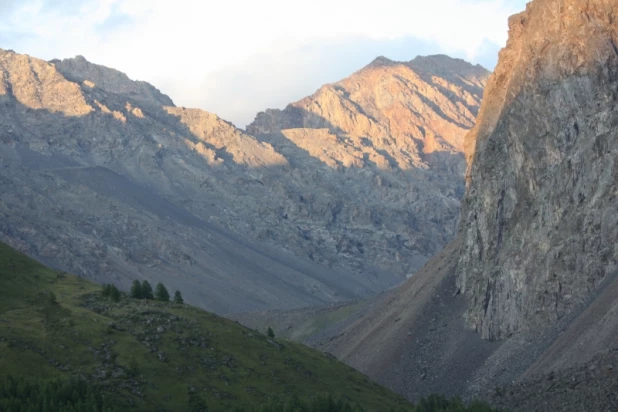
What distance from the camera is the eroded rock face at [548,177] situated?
144 meters

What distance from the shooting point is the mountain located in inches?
5502

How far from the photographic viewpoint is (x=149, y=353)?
9294 centimetres

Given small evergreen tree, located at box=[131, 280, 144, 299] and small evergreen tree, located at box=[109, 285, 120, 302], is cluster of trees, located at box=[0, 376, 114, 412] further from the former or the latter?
small evergreen tree, located at box=[131, 280, 144, 299]

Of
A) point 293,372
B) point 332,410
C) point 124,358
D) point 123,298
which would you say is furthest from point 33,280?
point 332,410

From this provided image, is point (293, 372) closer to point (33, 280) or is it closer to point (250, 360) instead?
point (250, 360)

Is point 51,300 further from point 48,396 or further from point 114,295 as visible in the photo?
point 48,396

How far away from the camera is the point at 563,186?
152375 mm

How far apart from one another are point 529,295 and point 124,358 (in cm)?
8418

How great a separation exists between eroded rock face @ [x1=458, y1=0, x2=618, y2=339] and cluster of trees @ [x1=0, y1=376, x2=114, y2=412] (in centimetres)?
8516

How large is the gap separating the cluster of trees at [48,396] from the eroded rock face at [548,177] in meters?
85.2

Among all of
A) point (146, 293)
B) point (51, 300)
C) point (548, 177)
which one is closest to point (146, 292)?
point (146, 293)

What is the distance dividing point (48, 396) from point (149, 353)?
17.0 m

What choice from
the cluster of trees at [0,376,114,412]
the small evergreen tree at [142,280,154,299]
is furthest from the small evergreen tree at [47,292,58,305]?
the cluster of trees at [0,376,114,412]

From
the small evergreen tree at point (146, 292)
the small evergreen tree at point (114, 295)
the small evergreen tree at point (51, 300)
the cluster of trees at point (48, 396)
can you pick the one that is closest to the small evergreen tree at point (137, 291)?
the small evergreen tree at point (146, 292)
